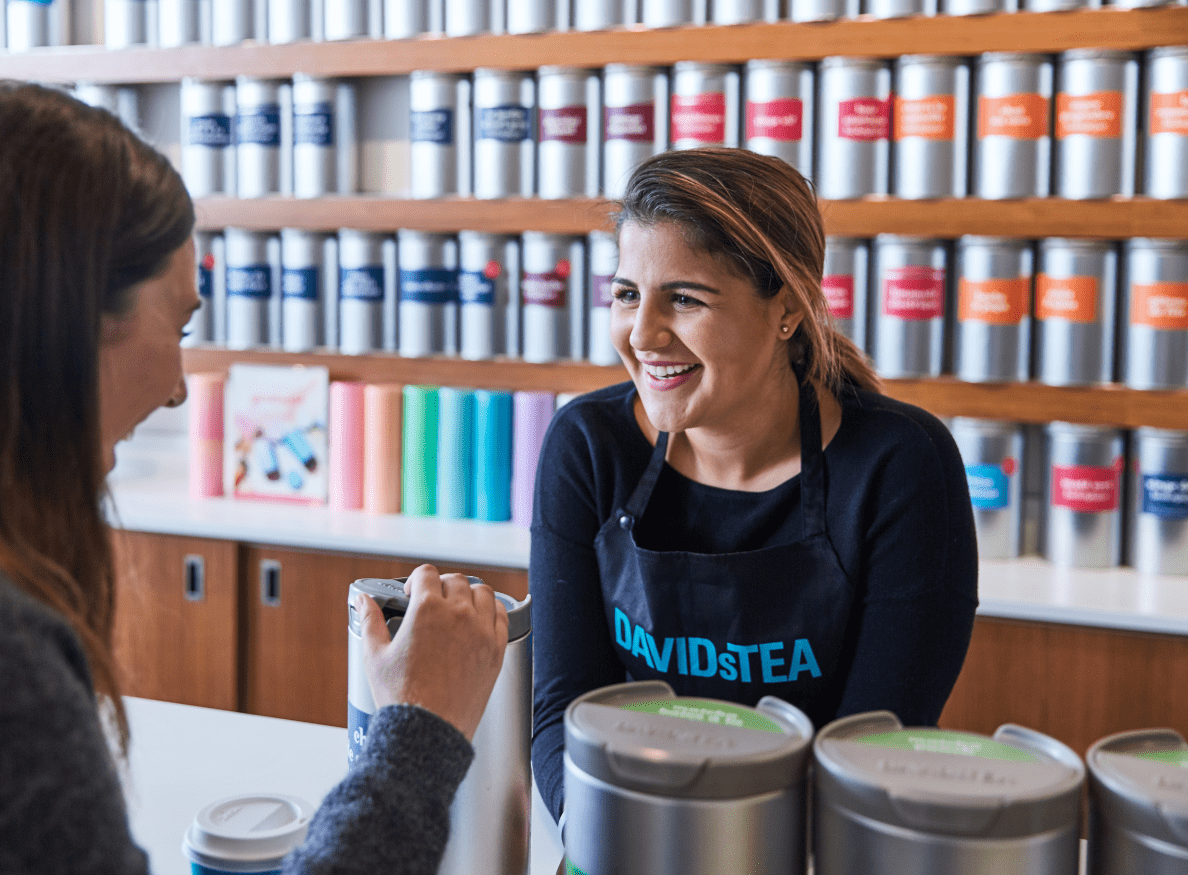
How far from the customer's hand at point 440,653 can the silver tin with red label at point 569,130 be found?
1752 millimetres

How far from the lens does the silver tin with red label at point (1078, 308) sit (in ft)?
7.22

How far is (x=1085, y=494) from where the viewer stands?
7.34ft

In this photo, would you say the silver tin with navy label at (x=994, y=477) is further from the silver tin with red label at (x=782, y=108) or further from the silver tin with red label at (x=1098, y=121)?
the silver tin with red label at (x=782, y=108)

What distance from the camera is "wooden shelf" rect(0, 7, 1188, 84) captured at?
7.07 feet

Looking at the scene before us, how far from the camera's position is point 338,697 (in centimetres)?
252

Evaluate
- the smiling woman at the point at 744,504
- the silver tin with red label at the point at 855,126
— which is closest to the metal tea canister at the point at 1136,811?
the smiling woman at the point at 744,504

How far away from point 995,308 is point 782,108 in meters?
0.57

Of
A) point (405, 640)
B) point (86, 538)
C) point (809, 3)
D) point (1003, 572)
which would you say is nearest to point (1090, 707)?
point (1003, 572)

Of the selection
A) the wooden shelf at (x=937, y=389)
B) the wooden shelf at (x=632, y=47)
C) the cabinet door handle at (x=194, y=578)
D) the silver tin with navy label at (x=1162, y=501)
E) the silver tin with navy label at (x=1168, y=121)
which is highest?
the wooden shelf at (x=632, y=47)

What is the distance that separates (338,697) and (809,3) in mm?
1714

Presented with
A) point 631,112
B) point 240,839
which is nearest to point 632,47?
point 631,112

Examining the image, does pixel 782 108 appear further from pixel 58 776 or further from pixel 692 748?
pixel 58 776

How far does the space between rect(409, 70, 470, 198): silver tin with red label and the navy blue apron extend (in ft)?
4.68

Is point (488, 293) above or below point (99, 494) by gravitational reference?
above
